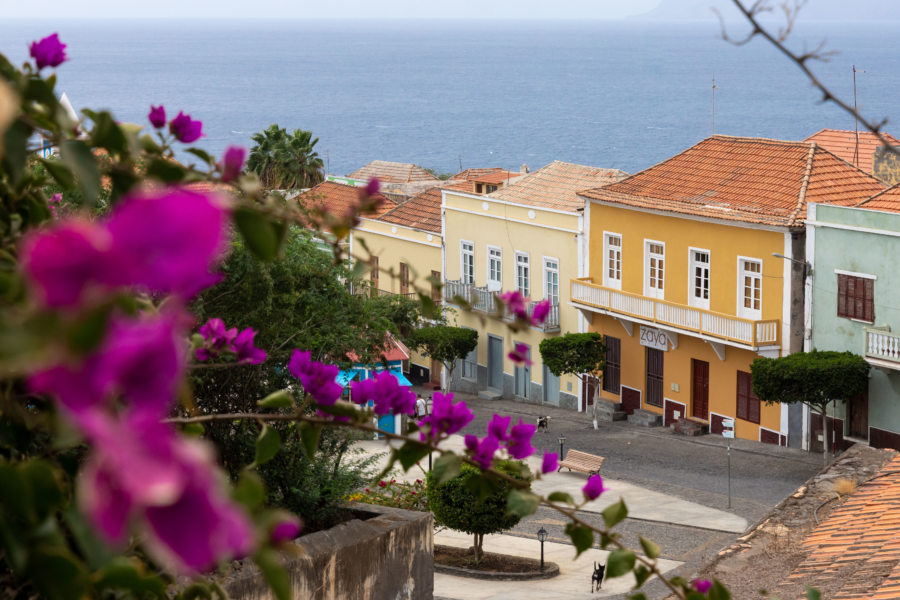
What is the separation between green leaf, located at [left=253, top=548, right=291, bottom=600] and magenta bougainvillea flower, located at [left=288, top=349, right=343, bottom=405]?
1.87 meters

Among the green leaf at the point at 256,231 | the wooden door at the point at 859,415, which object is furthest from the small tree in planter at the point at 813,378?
the green leaf at the point at 256,231

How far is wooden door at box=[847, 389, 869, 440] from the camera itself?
Result: 1335 inches

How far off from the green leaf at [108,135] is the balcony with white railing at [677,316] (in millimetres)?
34170

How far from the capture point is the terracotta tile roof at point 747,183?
35.9 m

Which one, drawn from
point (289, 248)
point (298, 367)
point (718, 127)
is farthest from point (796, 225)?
point (718, 127)

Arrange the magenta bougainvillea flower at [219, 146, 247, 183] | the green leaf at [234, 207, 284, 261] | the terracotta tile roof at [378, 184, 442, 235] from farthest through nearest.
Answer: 1. the terracotta tile roof at [378, 184, 442, 235]
2. the magenta bougainvillea flower at [219, 146, 247, 183]
3. the green leaf at [234, 207, 284, 261]

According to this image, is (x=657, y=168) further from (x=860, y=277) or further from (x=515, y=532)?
(x=515, y=532)

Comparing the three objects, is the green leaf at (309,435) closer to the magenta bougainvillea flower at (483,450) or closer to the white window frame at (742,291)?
the magenta bougainvillea flower at (483,450)

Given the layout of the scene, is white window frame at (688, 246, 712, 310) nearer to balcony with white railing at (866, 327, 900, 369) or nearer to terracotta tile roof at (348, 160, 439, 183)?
balcony with white railing at (866, 327, 900, 369)

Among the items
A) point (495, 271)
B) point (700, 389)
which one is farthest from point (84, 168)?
point (495, 271)

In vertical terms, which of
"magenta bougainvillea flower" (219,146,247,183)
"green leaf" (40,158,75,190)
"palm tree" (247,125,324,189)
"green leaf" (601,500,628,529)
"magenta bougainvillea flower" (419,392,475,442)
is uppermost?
"green leaf" (40,158,75,190)

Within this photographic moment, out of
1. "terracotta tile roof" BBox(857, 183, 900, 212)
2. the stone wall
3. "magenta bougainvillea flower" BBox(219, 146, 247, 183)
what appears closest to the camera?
"magenta bougainvillea flower" BBox(219, 146, 247, 183)

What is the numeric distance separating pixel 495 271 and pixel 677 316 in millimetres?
9399

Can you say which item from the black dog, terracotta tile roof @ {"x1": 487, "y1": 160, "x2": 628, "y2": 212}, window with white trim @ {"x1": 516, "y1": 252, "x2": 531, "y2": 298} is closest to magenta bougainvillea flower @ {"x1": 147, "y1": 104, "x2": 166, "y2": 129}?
the black dog
